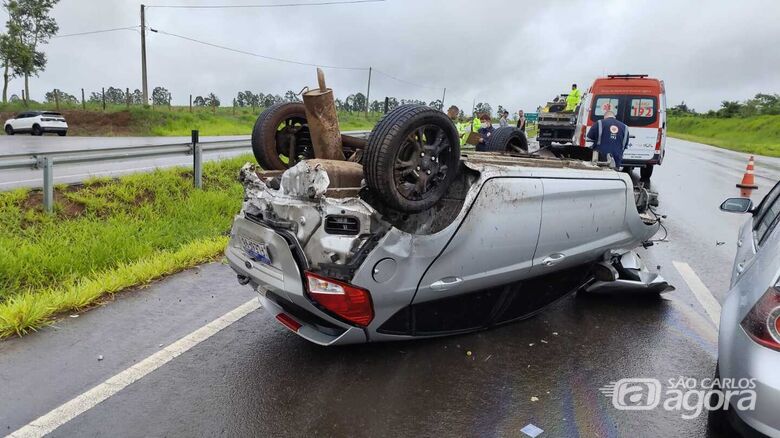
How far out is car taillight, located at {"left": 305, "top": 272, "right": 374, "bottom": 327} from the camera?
9.18 feet

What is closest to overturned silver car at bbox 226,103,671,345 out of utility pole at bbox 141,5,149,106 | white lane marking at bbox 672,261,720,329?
white lane marking at bbox 672,261,720,329

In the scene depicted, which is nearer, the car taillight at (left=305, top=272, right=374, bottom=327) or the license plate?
the car taillight at (left=305, top=272, right=374, bottom=327)

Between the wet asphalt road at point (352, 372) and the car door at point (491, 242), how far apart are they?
518mm

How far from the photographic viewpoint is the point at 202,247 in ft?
18.5

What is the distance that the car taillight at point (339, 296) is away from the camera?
280 cm

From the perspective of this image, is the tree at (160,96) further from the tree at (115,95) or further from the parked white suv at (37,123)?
the parked white suv at (37,123)

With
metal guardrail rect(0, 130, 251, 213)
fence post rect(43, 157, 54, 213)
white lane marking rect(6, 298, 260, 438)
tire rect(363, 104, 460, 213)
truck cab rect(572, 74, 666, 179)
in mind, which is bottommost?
white lane marking rect(6, 298, 260, 438)

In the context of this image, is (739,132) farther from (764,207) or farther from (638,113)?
(764,207)

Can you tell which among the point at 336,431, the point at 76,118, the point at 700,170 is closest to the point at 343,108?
the point at 76,118

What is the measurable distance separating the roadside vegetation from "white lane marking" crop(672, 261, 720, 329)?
103ft

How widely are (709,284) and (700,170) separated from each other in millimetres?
14201

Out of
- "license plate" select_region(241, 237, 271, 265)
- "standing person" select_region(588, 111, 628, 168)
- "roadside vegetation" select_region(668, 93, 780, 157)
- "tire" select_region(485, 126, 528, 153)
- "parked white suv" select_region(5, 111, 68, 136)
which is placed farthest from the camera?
"roadside vegetation" select_region(668, 93, 780, 157)

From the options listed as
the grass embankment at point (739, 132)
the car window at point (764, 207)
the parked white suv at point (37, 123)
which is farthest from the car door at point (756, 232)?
the grass embankment at point (739, 132)

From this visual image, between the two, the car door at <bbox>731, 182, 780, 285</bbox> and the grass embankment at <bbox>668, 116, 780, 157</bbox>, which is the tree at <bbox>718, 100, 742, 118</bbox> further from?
the car door at <bbox>731, 182, 780, 285</bbox>
